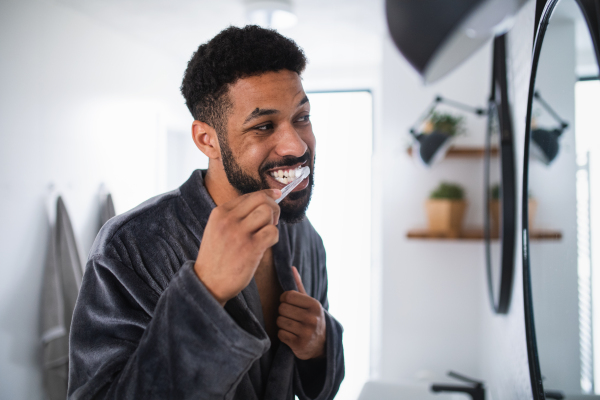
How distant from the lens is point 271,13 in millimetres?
855

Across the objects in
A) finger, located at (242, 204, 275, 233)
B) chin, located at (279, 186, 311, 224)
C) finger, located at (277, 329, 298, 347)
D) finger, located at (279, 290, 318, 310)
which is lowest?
finger, located at (277, 329, 298, 347)

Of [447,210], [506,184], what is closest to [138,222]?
[506,184]

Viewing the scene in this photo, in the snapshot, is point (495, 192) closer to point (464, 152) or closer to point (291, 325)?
point (464, 152)

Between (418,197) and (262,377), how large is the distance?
1.09 m

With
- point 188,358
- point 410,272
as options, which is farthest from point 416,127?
point 188,358

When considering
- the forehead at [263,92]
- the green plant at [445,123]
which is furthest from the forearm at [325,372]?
the green plant at [445,123]

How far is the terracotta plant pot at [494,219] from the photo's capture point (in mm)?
1037

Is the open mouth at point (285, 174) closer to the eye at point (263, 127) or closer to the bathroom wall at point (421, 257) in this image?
the eye at point (263, 127)

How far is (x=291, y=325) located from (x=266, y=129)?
0.31m

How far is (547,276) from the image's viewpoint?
493mm

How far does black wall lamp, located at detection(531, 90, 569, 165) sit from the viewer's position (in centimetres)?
44

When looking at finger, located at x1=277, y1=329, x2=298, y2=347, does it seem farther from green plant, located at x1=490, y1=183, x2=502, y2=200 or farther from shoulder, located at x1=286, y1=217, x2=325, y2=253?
green plant, located at x1=490, y1=183, x2=502, y2=200

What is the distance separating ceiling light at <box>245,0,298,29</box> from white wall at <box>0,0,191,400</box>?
0.30 metres

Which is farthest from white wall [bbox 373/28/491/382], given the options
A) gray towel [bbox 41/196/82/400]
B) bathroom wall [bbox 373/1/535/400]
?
gray towel [bbox 41/196/82/400]
